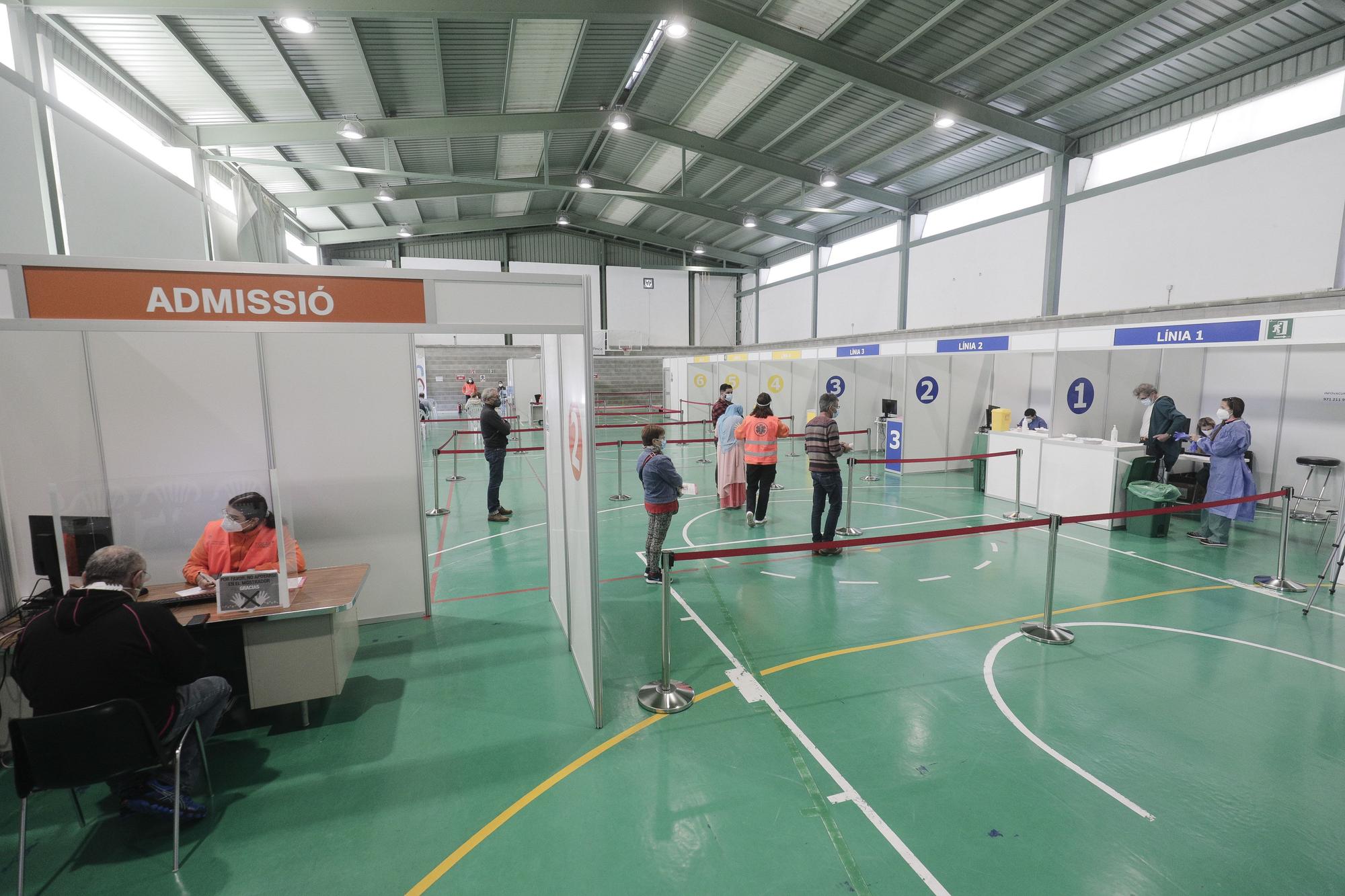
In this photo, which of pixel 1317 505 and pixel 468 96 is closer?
pixel 1317 505

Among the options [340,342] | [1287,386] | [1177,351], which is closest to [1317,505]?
[1287,386]

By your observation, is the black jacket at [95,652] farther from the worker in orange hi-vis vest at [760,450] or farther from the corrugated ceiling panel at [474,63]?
the corrugated ceiling panel at [474,63]

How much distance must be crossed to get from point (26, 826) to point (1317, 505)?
1393 centimetres

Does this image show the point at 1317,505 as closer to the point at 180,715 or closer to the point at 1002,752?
the point at 1002,752

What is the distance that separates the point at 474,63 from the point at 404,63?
4.29 ft

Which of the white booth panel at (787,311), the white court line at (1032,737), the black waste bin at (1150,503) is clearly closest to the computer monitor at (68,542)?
the white court line at (1032,737)

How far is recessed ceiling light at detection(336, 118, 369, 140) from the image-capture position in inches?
460

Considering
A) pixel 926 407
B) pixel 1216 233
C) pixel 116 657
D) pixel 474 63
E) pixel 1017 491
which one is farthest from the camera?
pixel 926 407

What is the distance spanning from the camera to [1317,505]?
8641mm

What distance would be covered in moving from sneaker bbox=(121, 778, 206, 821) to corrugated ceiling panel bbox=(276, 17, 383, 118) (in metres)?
10.3

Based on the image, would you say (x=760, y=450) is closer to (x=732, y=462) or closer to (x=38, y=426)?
(x=732, y=462)

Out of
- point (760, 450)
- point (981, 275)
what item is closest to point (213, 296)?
point (760, 450)

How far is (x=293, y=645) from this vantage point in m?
3.63

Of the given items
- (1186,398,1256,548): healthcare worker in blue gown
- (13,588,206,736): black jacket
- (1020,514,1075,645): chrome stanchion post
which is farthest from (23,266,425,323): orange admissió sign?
(1186,398,1256,548): healthcare worker in blue gown
